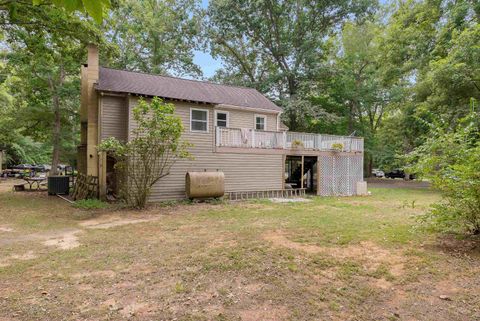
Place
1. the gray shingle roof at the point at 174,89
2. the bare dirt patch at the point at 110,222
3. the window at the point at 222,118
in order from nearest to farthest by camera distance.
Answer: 1. the bare dirt patch at the point at 110,222
2. the gray shingle roof at the point at 174,89
3. the window at the point at 222,118

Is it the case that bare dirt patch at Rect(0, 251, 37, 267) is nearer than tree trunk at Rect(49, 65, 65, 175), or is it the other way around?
bare dirt patch at Rect(0, 251, 37, 267)

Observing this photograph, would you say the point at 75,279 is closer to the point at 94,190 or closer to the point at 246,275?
the point at 246,275

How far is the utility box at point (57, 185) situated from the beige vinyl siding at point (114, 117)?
4031 millimetres

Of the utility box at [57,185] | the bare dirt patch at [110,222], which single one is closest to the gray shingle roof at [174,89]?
the utility box at [57,185]

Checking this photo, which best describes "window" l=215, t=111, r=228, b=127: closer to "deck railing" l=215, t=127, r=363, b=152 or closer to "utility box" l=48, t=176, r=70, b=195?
"deck railing" l=215, t=127, r=363, b=152

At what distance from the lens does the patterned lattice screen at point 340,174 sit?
54.0 feet

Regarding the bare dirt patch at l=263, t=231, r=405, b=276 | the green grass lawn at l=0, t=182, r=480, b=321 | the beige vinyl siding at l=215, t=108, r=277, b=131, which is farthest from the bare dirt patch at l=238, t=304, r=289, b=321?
the beige vinyl siding at l=215, t=108, r=277, b=131

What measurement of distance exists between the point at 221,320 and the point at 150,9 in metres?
29.9

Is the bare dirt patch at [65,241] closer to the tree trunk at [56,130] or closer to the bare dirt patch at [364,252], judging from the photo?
the bare dirt patch at [364,252]

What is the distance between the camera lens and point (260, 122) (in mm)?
16938

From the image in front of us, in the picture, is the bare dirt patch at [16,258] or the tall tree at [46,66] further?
the tall tree at [46,66]

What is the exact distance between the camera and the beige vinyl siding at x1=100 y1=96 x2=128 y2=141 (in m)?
12.3

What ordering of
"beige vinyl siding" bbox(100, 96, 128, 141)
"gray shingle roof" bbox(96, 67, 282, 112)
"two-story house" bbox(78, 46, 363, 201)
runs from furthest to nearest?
"gray shingle roof" bbox(96, 67, 282, 112) → "two-story house" bbox(78, 46, 363, 201) → "beige vinyl siding" bbox(100, 96, 128, 141)

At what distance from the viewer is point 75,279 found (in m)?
4.39
